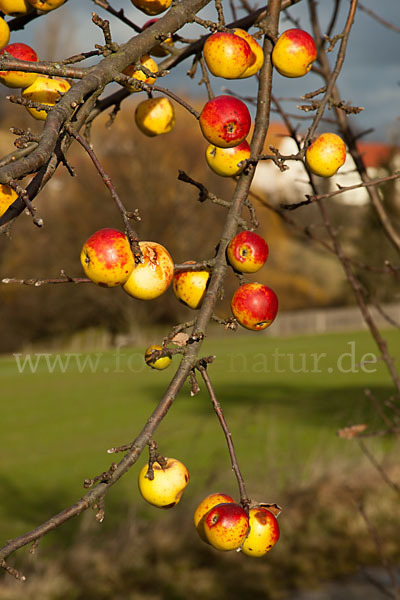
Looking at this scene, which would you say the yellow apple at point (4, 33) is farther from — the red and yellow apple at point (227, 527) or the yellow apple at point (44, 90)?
the red and yellow apple at point (227, 527)

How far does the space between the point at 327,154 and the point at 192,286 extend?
390mm

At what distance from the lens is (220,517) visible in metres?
1.04

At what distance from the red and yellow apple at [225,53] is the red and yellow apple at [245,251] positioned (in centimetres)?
35

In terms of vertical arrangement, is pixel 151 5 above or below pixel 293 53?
above

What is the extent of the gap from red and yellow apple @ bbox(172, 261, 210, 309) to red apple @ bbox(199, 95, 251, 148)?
0.80 feet

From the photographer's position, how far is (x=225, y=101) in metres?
1.19

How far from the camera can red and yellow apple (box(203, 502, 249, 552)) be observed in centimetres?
103

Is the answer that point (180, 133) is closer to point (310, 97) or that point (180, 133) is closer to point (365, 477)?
point (365, 477)

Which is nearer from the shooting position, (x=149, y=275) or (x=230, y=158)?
(x=149, y=275)

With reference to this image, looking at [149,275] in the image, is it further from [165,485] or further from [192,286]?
[165,485]

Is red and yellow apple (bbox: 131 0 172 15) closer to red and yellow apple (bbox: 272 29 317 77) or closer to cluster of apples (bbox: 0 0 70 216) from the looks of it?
cluster of apples (bbox: 0 0 70 216)

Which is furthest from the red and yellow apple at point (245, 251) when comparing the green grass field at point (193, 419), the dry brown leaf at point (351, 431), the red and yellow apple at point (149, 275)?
the green grass field at point (193, 419)

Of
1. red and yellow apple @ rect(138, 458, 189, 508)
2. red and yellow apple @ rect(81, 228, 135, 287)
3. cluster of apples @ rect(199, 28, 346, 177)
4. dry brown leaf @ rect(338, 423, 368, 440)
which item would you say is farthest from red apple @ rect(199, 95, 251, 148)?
dry brown leaf @ rect(338, 423, 368, 440)

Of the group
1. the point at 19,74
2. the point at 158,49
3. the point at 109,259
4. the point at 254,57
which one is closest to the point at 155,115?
the point at 158,49
